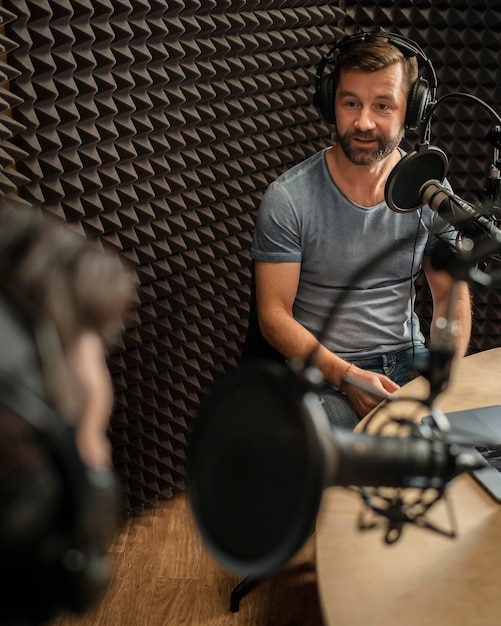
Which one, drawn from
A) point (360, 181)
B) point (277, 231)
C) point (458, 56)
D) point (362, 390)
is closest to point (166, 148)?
point (277, 231)

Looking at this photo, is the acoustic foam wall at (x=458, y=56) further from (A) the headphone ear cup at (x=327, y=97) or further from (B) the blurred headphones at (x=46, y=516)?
(B) the blurred headphones at (x=46, y=516)

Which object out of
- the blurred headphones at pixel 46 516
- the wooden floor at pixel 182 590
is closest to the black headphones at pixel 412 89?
the wooden floor at pixel 182 590

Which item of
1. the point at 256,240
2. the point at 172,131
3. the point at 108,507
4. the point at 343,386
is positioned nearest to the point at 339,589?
the point at 108,507

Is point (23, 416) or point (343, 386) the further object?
point (343, 386)

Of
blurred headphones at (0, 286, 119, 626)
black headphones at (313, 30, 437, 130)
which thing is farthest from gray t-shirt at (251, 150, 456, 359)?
blurred headphones at (0, 286, 119, 626)

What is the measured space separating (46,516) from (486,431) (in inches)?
44.5

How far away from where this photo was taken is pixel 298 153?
2.94m

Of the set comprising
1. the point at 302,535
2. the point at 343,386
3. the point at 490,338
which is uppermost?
the point at 302,535

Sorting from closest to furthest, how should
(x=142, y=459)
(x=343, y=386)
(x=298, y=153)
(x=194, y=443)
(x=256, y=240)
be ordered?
(x=194, y=443), (x=343, y=386), (x=256, y=240), (x=142, y=459), (x=298, y=153)

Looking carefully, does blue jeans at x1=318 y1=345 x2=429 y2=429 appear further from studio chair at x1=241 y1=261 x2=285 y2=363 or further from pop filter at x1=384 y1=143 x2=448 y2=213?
pop filter at x1=384 y1=143 x2=448 y2=213

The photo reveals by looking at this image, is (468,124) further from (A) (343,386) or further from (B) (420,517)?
(B) (420,517)

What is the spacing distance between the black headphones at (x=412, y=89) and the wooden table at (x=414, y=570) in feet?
3.74

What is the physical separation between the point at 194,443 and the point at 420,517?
0.25 metres

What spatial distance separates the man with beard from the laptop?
0.59m
